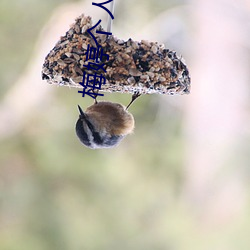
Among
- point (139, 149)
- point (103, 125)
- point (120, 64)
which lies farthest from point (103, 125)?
point (139, 149)

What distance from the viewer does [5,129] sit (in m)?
2.91

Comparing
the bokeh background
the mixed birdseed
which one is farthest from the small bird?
the bokeh background

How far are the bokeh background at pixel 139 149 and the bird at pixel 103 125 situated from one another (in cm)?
154

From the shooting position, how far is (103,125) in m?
1.26

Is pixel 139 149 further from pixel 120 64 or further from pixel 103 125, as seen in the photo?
pixel 120 64

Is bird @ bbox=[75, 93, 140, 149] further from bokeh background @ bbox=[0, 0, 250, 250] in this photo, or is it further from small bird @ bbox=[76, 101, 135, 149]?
bokeh background @ bbox=[0, 0, 250, 250]

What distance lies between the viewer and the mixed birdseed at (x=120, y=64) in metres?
1.03

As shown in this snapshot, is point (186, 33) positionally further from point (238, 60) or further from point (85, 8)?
point (85, 8)

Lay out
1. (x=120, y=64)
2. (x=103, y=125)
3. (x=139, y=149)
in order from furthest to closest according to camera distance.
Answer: (x=139, y=149)
(x=103, y=125)
(x=120, y=64)

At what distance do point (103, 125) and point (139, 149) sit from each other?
1.91 meters

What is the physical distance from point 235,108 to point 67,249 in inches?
52.2

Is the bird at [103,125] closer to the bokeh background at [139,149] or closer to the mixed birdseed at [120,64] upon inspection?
the mixed birdseed at [120,64]

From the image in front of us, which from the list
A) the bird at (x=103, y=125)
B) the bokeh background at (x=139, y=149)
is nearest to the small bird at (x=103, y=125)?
the bird at (x=103, y=125)

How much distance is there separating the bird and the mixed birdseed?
0.16 meters
